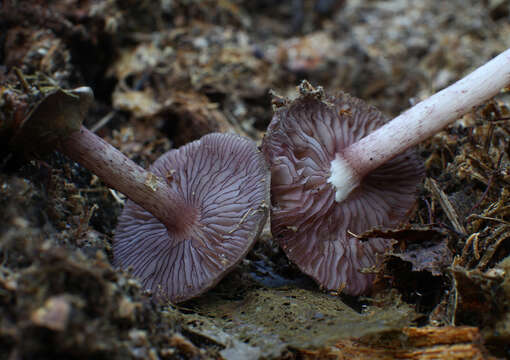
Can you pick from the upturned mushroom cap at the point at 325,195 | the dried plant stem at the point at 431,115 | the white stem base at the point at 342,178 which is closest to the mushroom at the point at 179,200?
the upturned mushroom cap at the point at 325,195

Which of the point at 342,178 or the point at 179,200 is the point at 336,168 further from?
the point at 179,200

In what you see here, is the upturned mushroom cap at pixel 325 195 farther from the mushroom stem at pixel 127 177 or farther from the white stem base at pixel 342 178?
the mushroom stem at pixel 127 177

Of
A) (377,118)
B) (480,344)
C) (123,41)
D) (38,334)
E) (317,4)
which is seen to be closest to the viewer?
(38,334)

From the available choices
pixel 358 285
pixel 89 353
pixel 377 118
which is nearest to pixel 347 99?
pixel 377 118

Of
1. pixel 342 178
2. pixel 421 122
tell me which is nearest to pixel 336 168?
pixel 342 178

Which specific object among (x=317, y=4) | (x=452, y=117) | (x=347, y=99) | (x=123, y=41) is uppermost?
(x=317, y=4)

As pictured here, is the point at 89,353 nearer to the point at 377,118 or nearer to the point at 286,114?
the point at 286,114

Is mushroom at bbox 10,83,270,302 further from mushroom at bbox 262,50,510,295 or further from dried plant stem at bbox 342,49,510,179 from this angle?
dried plant stem at bbox 342,49,510,179
